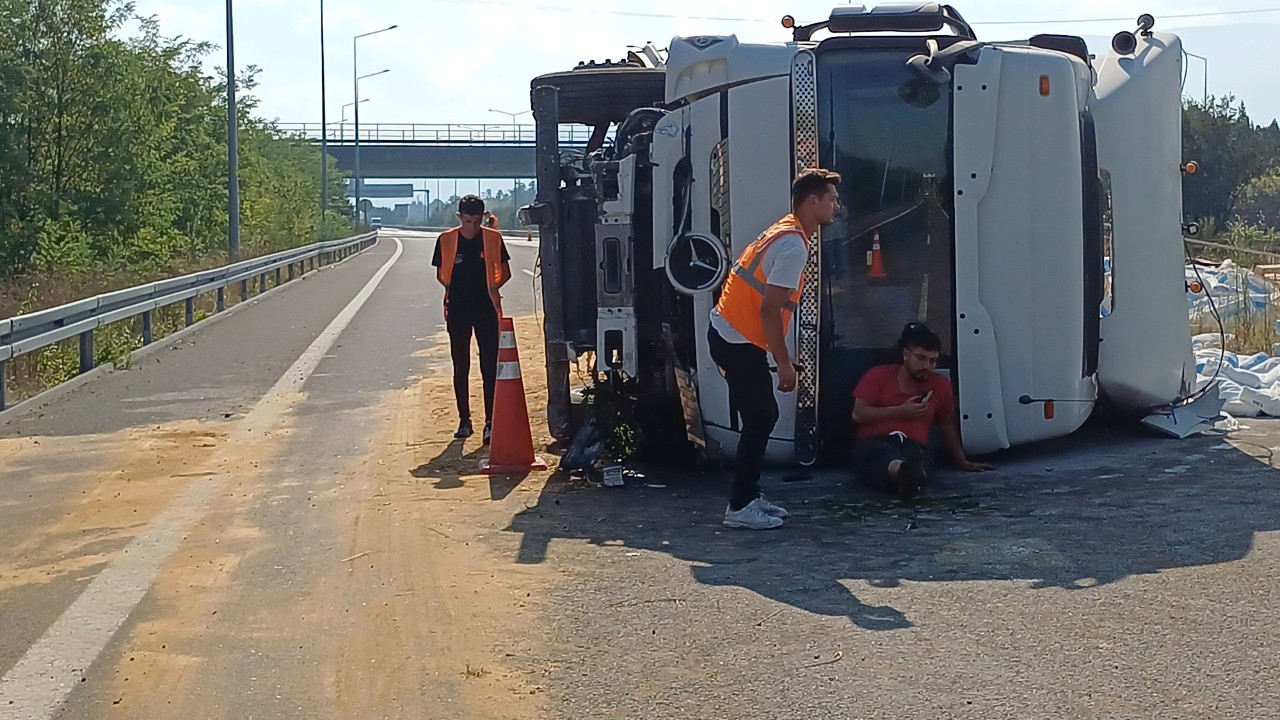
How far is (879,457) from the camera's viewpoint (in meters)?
7.63

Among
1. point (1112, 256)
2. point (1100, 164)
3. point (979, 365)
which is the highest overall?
point (1100, 164)

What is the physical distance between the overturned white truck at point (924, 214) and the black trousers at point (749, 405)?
38.7 inches

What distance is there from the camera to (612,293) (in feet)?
28.5

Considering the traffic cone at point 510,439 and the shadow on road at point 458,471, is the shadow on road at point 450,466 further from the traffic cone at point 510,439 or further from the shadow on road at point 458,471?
the traffic cone at point 510,439

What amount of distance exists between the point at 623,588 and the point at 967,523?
1.84 m

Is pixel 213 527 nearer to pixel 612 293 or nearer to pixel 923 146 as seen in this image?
pixel 612 293

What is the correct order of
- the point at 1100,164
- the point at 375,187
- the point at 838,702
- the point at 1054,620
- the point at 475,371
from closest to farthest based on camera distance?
the point at 838,702 < the point at 1054,620 < the point at 1100,164 < the point at 475,371 < the point at 375,187

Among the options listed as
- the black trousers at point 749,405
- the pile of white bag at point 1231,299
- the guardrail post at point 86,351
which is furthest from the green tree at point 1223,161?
the black trousers at point 749,405

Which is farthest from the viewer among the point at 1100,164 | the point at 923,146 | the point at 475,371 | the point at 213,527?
the point at 475,371

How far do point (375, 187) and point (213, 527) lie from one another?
5422 inches

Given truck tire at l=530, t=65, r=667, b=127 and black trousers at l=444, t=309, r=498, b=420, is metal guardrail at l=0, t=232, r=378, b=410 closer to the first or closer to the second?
black trousers at l=444, t=309, r=498, b=420

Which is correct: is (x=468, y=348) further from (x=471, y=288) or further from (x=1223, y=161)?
(x=1223, y=161)

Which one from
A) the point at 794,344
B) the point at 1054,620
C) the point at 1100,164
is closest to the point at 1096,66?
the point at 1100,164

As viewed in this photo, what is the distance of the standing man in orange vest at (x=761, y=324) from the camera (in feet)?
22.1
